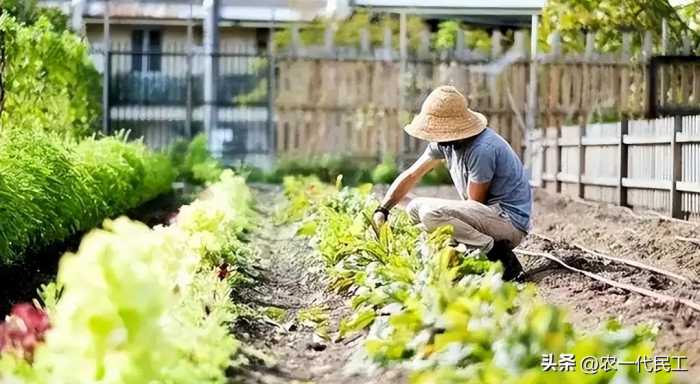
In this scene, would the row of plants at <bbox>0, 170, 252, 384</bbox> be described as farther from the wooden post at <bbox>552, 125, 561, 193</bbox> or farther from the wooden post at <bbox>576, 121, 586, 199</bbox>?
the wooden post at <bbox>552, 125, 561, 193</bbox>

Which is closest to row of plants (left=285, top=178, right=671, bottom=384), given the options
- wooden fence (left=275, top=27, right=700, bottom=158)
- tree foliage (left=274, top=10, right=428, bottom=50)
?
wooden fence (left=275, top=27, right=700, bottom=158)

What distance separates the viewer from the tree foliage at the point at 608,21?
21672 millimetres

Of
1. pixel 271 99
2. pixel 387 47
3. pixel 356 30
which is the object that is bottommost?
pixel 271 99

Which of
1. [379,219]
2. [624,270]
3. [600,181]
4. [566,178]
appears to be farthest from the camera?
[566,178]

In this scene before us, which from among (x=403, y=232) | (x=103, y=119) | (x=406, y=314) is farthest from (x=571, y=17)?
(x=406, y=314)

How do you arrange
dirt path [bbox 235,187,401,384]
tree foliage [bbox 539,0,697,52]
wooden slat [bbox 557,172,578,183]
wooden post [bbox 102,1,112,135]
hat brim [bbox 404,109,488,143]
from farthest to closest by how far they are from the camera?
tree foliage [bbox 539,0,697,52] < wooden post [bbox 102,1,112,135] < wooden slat [bbox 557,172,578,183] < hat brim [bbox 404,109,488,143] < dirt path [bbox 235,187,401,384]

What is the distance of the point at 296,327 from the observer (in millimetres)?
6309

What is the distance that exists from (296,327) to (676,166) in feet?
23.2

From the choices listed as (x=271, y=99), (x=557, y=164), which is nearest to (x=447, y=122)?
(x=557, y=164)

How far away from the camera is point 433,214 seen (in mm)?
7125

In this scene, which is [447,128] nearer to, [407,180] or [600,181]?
[407,180]

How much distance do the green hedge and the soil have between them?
9.15ft

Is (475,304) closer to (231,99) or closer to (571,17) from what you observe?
(231,99)

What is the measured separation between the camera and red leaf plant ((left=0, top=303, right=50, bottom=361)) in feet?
13.3
